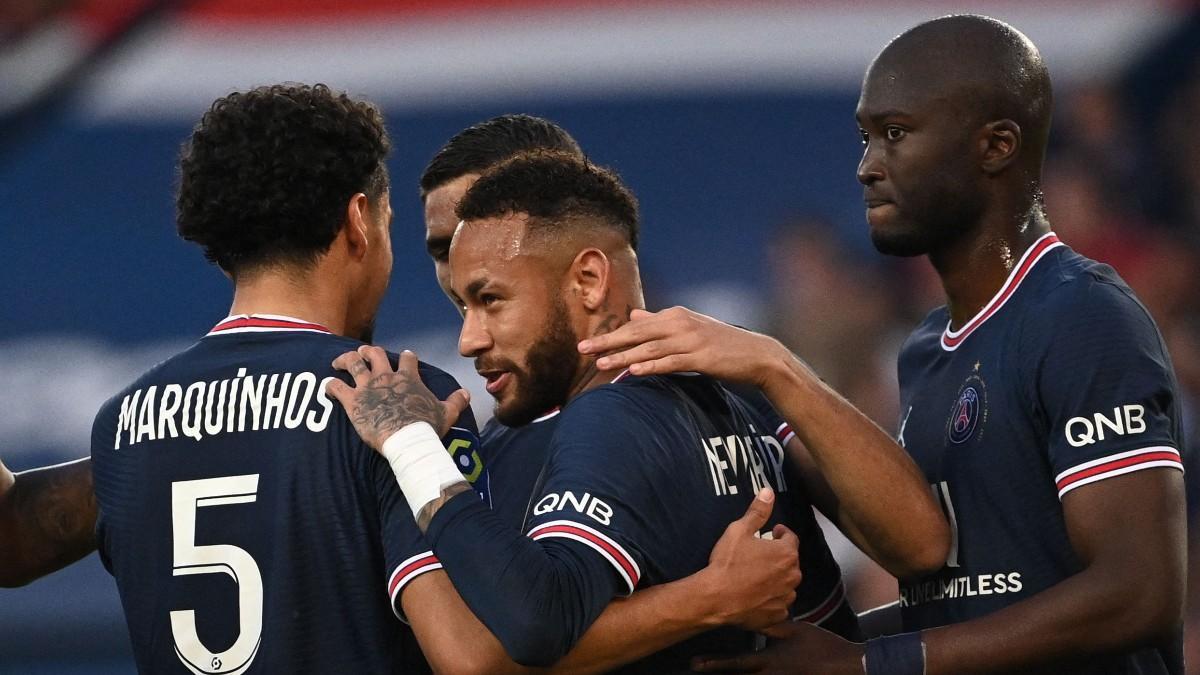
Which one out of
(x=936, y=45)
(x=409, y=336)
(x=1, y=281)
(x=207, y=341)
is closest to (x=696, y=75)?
(x=409, y=336)

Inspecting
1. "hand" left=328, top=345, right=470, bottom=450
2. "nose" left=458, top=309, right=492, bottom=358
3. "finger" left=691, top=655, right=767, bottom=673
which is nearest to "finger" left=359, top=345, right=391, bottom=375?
"hand" left=328, top=345, right=470, bottom=450

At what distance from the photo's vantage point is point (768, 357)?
303 centimetres

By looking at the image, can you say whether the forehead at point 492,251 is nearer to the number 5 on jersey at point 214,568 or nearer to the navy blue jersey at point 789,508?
the navy blue jersey at point 789,508

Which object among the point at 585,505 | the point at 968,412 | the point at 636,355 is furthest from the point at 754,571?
the point at 968,412

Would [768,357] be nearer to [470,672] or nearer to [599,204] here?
[599,204]

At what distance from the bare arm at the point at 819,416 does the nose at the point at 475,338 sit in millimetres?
290

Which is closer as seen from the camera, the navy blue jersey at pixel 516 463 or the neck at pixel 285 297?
the neck at pixel 285 297

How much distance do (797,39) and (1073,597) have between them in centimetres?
546

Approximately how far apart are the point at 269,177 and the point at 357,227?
0.23 metres

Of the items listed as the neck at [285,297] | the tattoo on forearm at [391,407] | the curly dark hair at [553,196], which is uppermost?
the curly dark hair at [553,196]

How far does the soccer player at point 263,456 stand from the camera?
2.88 m

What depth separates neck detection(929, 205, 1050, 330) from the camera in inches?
131

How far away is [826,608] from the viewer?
336 cm

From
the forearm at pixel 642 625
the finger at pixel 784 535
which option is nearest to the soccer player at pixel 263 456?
the forearm at pixel 642 625
